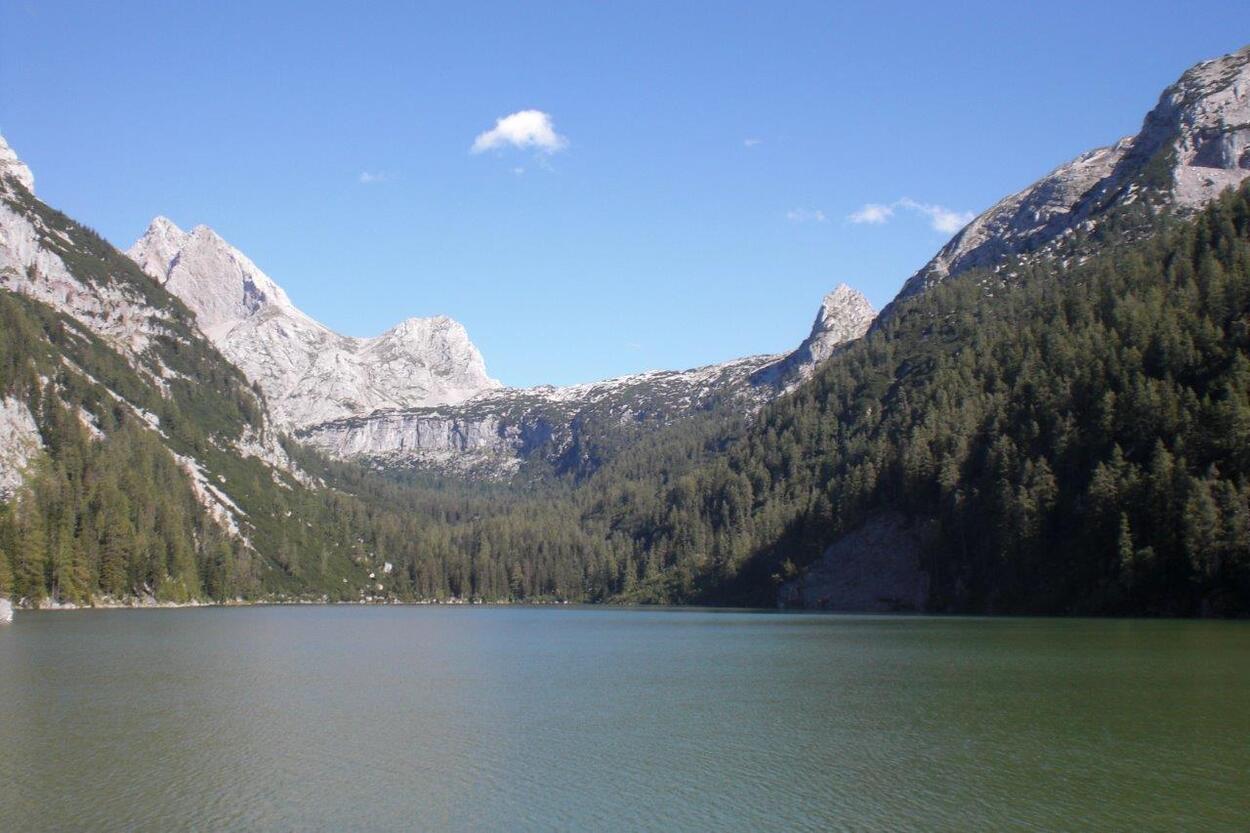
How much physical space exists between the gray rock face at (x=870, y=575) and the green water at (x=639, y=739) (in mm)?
73104

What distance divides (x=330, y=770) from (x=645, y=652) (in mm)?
48117

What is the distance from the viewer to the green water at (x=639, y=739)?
1134 inches

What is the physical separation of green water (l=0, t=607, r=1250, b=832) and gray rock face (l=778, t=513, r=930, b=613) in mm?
73104

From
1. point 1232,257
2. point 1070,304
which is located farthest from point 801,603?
point 1232,257

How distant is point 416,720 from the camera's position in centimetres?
4519

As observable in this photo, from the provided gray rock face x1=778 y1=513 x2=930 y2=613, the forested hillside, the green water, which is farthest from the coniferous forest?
the green water

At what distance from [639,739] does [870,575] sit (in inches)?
4856

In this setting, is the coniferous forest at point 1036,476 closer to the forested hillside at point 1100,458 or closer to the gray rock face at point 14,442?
the forested hillside at point 1100,458

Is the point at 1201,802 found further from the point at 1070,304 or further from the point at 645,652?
the point at 1070,304

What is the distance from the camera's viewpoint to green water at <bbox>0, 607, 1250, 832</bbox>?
2880 cm

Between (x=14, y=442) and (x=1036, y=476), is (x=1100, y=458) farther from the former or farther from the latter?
(x=14, y=442)

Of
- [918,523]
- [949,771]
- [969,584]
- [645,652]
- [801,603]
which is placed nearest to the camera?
[949,771]

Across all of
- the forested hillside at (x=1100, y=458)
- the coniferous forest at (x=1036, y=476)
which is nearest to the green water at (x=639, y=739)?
the forested hillside at (x=1100, y=458)

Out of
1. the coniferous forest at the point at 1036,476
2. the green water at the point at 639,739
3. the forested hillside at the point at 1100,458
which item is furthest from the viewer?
the coniferous forest at the point at 1036,476
